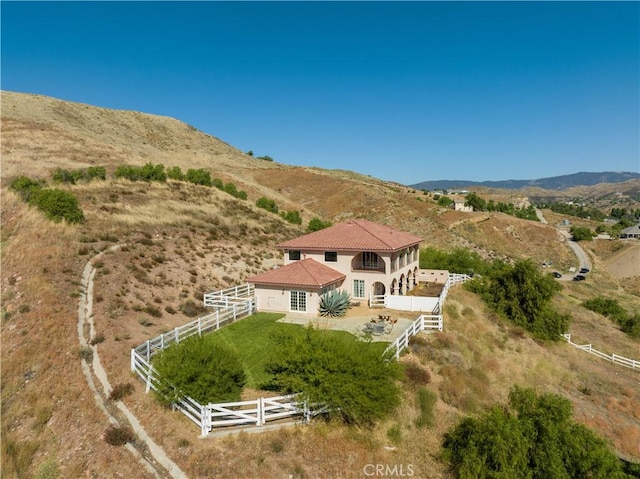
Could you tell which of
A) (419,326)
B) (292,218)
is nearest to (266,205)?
(292,218)

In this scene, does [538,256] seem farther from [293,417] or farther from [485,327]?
[293,417]

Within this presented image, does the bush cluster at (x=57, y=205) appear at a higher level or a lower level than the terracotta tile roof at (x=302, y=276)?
higher

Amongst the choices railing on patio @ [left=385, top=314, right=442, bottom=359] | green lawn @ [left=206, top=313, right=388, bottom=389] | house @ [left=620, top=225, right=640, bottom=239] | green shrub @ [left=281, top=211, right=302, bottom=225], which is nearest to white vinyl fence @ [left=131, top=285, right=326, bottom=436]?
green lawn @ [left=206, top=313, right=388, bottom=389]

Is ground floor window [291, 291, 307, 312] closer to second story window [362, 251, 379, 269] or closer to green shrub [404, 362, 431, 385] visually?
second story window [362, 251, 379, 269]

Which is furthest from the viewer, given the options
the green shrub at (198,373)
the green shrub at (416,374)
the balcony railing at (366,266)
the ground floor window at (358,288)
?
the balcony railing at (366,266)

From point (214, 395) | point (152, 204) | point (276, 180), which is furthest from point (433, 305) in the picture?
point (276, 180)

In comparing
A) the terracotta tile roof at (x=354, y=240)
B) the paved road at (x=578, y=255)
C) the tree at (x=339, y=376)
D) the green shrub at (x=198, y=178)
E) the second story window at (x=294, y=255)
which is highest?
the green shrub at (x=198, y=178)

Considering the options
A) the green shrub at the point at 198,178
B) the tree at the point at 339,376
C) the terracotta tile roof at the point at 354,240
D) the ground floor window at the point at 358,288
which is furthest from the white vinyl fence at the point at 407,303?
the green shrub at the point at 198,178

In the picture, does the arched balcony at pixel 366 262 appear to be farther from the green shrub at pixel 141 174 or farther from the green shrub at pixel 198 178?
the green shrub at pixel 198 178
